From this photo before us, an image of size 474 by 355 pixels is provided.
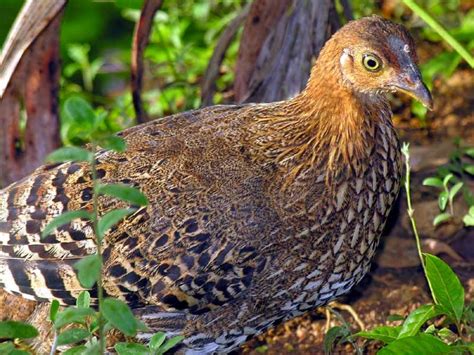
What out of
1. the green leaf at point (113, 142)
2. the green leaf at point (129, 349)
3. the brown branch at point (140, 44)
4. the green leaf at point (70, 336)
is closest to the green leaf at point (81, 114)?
the green leaf at point (113, 142)

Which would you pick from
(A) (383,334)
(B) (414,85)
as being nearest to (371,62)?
(B) (414,85)

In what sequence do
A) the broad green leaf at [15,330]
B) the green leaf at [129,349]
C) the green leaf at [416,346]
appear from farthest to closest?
1. the green leaf at [416,346]
2. the green leaf at [129,349]
3. the broad green leaf at [15,330]

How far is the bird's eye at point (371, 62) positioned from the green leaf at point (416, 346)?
0.98 meters

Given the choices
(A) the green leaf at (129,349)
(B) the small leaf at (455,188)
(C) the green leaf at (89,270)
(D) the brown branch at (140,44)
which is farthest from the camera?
(D) the brown branch at (140,44)

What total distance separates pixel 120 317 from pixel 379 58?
149 cm

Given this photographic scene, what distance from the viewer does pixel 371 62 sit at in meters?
4.14

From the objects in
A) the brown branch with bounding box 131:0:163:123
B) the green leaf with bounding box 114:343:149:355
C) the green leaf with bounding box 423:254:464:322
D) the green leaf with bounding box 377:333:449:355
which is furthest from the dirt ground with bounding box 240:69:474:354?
the green leaf with bounding box 114:343:149:355

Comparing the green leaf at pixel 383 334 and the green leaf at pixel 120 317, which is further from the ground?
the green leaf at pixel 120 317

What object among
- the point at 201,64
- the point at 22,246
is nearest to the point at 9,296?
the point at 22,246

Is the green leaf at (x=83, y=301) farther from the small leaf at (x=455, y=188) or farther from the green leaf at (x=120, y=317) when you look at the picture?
the small leaf at (x=455, y=188)

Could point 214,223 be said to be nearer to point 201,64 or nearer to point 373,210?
point 373,210

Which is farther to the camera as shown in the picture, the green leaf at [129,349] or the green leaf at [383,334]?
the green leaf at [383,334]

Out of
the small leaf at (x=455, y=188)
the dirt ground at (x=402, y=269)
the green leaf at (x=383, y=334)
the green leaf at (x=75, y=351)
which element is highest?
the green leaf at (x=75, y=351)

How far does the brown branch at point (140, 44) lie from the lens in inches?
213
